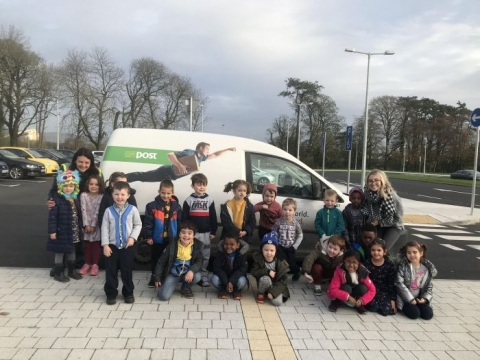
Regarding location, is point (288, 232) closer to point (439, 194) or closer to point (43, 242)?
point (43, 242)

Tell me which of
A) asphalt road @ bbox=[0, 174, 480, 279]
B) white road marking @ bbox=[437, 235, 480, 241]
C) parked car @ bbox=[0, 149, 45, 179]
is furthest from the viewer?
parked car @ bbox=[0, 149, 45, 179]

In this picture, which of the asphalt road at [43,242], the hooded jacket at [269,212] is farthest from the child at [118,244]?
the asphalt road at [43,242]

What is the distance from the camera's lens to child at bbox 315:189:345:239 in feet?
17.1

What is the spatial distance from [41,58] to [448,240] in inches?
1621

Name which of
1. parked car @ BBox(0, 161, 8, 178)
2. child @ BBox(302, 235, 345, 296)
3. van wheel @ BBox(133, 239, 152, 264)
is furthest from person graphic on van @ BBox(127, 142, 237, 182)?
parked car @ BBox(0, 161, 8, 178)

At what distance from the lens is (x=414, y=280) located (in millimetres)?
4398

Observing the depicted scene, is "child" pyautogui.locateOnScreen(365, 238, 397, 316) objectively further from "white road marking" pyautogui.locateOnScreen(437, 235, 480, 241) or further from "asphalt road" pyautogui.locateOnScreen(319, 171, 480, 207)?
"asphalt road" pyautogui.locateOnScreen(319, 171, 480, 207)

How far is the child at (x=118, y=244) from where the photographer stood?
428 cm

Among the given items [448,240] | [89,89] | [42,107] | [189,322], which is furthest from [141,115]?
[189,322]

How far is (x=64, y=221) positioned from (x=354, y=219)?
12.5 feet

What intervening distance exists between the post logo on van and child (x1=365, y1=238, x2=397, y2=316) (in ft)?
10.1

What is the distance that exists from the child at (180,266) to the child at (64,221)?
1.28 m

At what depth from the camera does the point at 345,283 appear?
14.4 ft

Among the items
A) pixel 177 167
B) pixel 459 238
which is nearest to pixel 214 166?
pixel 177 167
